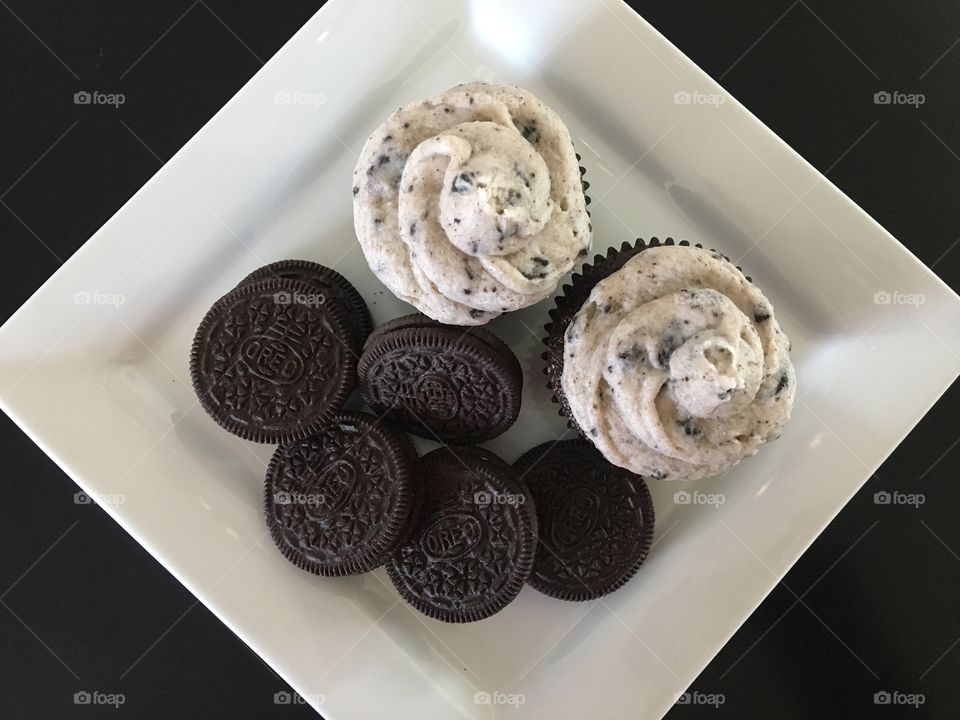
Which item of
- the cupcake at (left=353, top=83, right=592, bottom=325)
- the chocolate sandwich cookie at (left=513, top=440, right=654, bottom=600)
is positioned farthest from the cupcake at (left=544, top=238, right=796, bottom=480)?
the chocolate sandwich cookie at (left=513, top=440, right=654, bottom=600)

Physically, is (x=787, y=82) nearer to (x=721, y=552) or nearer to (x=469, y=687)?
(x=721, y=552)

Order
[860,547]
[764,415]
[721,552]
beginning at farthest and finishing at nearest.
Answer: [860,547] < [721,552] < [764,415]

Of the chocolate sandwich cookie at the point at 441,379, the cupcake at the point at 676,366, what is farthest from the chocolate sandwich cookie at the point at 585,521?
the cupcake at the point at 676,366

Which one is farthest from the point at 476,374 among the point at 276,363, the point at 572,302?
the point at 276,363

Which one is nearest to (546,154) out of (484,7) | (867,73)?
(484,7)

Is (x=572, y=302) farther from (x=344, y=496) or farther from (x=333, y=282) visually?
(x=344, y=496)

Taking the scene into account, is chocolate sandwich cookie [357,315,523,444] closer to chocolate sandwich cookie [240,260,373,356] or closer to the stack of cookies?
the stack of cookies
